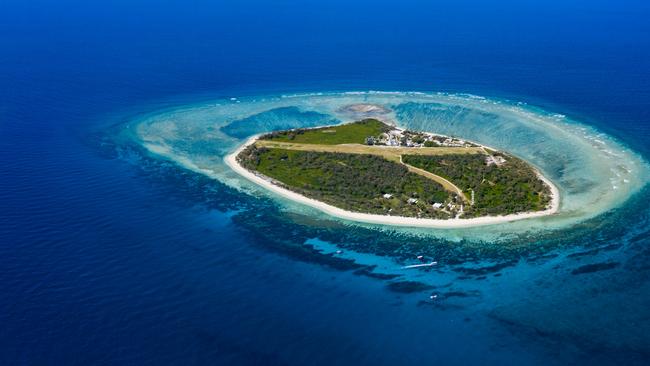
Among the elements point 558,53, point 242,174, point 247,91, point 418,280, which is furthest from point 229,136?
point 558,53

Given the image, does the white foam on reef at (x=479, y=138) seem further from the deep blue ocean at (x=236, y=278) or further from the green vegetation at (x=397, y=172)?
the green vegetation at (x=397, y=172)

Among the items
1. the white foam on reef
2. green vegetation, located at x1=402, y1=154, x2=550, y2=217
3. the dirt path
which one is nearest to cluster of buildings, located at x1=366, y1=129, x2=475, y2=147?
the dirt path

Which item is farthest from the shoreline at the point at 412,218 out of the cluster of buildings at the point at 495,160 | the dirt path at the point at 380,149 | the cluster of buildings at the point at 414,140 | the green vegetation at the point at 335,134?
the green vegetation at the point at 335,134

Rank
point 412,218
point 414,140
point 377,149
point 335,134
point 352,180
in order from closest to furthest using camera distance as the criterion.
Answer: point 412,218, point 352,180, point 377,149, point 414,140, point 335,134

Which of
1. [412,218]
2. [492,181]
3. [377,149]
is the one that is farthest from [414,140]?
[412,218]

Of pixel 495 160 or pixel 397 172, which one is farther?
pixel 495 160

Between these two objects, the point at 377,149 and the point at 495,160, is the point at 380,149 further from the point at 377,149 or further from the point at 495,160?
the point at 495,160

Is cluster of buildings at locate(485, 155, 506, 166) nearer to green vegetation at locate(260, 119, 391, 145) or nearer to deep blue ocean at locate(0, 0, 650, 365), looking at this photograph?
deep blue ocean at locate(0, 0, 650, 365)
